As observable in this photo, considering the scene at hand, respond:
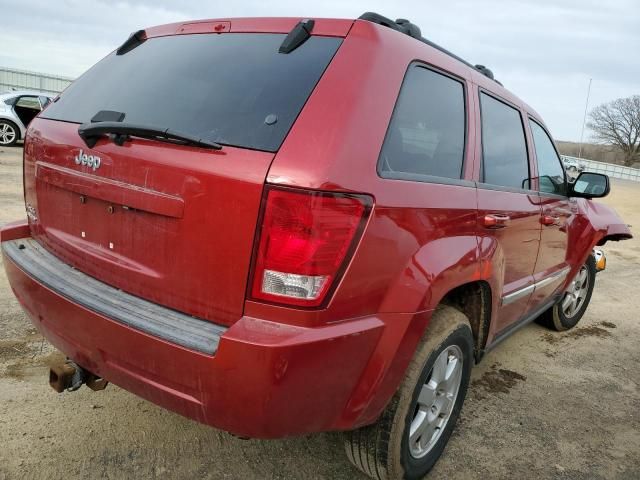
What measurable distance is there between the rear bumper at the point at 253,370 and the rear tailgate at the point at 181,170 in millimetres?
156

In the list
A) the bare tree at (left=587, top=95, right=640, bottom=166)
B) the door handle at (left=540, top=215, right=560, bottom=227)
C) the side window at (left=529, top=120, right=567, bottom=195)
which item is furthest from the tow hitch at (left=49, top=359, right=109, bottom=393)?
the bare tree at (left=587, top=95, right=640, bottom=166)

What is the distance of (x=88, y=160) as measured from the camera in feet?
6.67

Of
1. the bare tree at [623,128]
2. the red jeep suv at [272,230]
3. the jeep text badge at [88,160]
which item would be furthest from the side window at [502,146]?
the bare tree at [623,128]

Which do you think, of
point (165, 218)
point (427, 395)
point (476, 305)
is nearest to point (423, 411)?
point (427, 395)

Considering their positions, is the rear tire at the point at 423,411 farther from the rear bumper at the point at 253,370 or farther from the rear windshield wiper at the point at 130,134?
the rear windshield wiper at the point at 130,134

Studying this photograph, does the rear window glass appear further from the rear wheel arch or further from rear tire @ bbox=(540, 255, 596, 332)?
rear tire @ bbox=(540, 255, 596, 332)

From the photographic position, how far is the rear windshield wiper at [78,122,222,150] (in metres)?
1.75

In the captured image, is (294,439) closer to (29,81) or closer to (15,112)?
(15,112)

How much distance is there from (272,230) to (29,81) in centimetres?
2758

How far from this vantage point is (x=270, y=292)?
1665 mm

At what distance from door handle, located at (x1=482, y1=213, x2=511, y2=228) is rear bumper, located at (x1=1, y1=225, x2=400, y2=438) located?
2.59ft

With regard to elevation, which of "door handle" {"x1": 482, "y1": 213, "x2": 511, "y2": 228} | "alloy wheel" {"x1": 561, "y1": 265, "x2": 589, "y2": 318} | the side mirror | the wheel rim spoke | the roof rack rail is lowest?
"alloy wheel" {"x1": 561, "y1": 265, "x2": 589, "y2": 318}

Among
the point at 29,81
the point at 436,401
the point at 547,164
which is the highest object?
the point at 29,81

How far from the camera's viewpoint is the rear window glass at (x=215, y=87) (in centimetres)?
179
